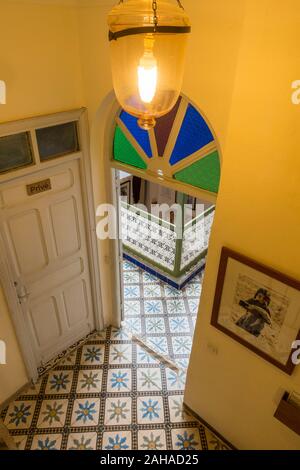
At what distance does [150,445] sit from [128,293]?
204cm

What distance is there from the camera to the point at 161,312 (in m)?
4.25

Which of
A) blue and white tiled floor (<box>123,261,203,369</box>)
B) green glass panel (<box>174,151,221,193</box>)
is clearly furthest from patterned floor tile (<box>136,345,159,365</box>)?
green glass panel (<box>174,151,221,193</box>)

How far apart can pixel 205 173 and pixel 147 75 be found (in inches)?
49.6

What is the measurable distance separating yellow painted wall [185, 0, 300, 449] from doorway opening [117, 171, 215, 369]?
1277 millimetres

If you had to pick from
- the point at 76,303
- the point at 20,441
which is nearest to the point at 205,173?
the point at 76,303

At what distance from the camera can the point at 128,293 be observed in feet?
14.9

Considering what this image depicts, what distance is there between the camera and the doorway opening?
395 centimetres

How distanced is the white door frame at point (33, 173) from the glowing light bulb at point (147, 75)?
152cm

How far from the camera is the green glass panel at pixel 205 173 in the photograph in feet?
7.04

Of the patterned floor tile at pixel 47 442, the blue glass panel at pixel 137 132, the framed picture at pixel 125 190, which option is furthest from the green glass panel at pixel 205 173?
the framed picture at pixel 125 190

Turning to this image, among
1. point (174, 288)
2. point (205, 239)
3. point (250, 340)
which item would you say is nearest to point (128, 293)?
point (174, 288)

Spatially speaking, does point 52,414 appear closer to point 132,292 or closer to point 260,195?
point 132,292

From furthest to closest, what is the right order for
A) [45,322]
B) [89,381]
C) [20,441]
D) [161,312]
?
[161,312]
[89,381]
[45,322]
[20,441]

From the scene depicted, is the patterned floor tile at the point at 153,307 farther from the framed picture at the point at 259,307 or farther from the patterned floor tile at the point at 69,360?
the framed picture at the point at 259,307
